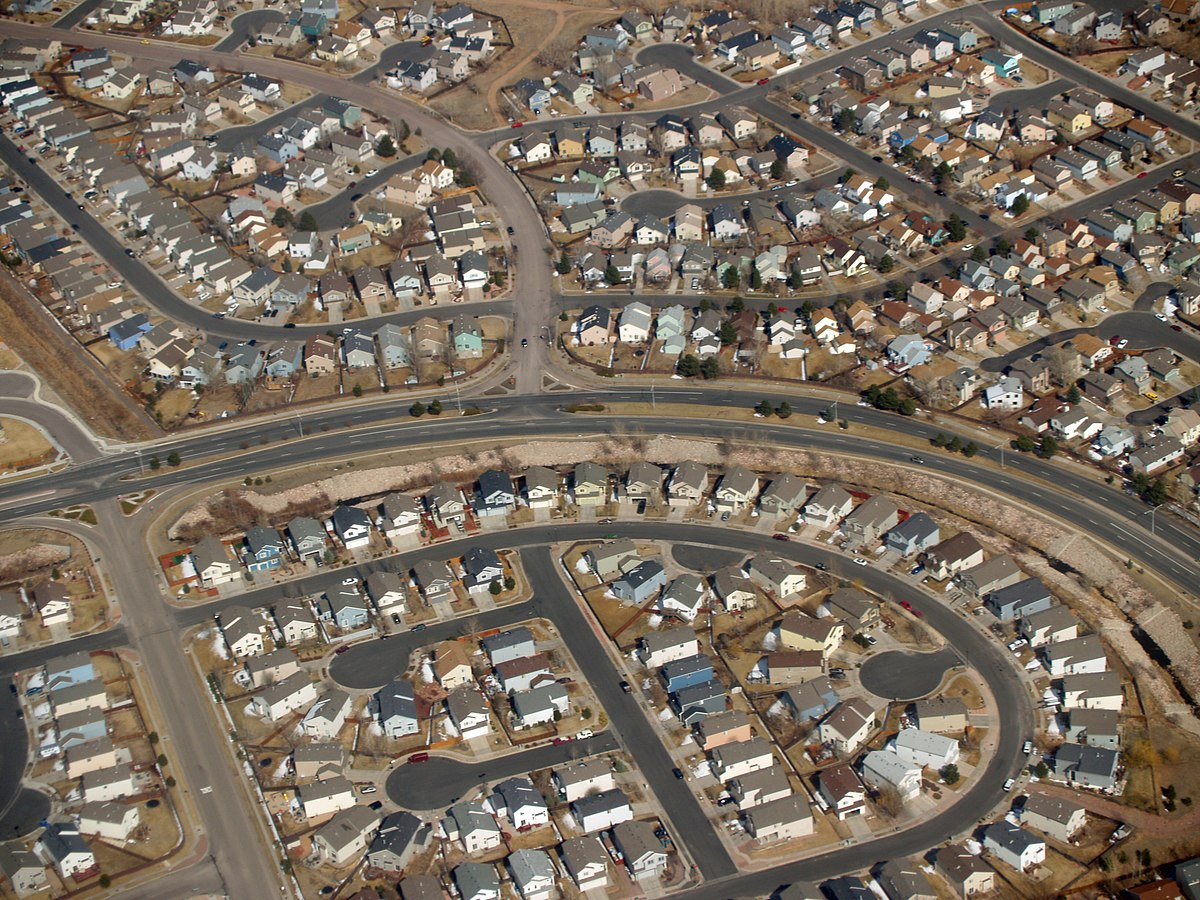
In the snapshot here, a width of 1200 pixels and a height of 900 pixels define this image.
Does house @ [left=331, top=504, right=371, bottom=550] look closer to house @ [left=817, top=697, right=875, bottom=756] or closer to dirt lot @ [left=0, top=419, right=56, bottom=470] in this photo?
dirt lot @ [left=0, top=419, right=56, bottom=470]

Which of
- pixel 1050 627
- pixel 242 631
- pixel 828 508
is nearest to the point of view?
pixel 1050 627

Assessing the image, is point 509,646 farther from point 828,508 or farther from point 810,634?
point 828,508

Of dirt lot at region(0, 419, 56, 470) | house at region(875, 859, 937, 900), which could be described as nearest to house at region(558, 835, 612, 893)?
house at region(875, 859, 937, 900)

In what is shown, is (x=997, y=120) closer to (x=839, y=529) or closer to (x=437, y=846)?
(x=839, y=529)

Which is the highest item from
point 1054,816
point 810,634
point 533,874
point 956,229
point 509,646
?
point 956,229

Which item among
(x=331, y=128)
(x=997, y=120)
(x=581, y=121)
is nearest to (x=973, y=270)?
(x=997, y=120)

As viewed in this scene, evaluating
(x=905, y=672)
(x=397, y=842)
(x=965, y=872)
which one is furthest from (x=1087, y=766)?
(x=397, y=842)

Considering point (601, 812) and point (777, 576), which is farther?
point (777, 576)
